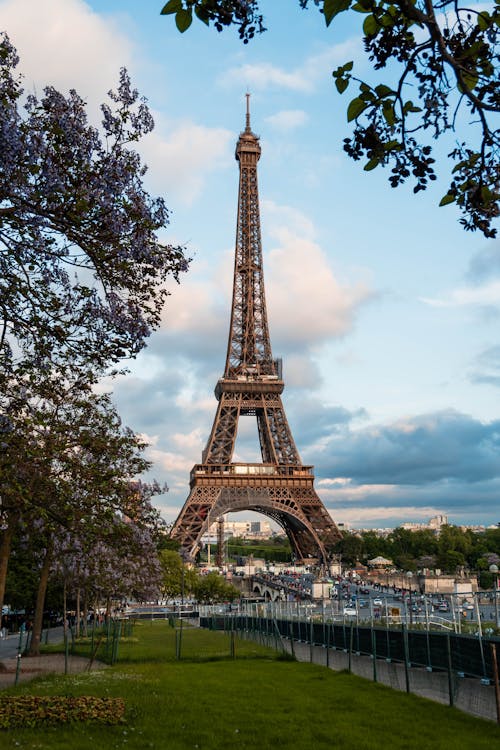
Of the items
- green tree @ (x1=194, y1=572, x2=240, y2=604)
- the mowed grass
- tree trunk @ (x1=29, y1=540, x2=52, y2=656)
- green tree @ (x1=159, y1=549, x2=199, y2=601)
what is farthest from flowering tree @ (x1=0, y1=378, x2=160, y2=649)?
green tree @ (x1=194, y1=572, x2=240, y2=604)

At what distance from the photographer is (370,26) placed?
668 cm

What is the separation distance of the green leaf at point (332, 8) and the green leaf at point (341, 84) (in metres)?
0.76

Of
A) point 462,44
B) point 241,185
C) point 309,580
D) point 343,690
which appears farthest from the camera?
point 241,185

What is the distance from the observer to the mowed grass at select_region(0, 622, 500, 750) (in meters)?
12.5

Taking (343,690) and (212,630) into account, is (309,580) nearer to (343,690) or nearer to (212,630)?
(212,630)

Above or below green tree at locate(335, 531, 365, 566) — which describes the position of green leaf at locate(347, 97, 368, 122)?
below

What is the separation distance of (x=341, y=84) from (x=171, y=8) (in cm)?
160

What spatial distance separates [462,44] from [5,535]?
22496 mm

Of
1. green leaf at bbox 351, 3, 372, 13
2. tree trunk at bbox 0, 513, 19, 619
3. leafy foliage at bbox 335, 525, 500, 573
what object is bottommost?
tree trunk at bbox 0, 513, 19, 619

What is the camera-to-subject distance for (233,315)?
96062 mm

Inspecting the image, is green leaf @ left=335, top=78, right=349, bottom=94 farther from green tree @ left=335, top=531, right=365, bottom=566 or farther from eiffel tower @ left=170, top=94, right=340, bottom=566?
green tree @ left=335, top=531, right=365, bottom=566

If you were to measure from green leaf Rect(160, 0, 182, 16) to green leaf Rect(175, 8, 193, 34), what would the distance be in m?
0.04

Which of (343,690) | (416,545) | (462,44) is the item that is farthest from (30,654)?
(416,545)

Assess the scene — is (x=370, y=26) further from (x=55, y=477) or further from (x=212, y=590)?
(x=212, y=590)
